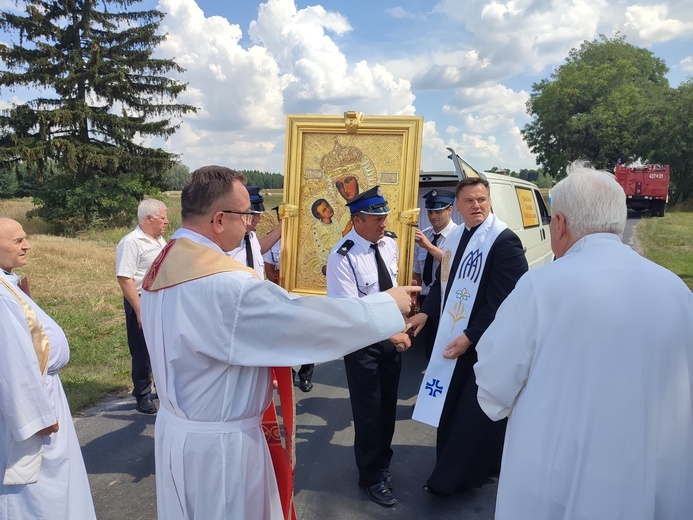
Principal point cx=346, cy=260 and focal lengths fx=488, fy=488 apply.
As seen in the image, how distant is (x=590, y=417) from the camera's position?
62.3 inches

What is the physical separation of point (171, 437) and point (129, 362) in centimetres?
480

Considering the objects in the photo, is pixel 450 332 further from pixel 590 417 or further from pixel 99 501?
pixel 99 501

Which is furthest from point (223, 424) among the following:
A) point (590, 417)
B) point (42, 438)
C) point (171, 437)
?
point (590, 417)

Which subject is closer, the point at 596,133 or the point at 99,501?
the point at 99,501

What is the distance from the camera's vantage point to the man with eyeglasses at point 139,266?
14.8 ft

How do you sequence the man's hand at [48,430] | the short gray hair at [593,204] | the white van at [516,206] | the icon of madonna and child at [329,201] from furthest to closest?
the white van at [516,206]
the icon of madonna and child at [329,201]
the man's hand at [48,430]
the short gray hair at [593,204]

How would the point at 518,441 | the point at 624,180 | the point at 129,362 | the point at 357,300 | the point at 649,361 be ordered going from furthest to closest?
the point at 624,180 < the point at 129,362 < the point at 357,300 < the point at 518,441 < the point at 649,361

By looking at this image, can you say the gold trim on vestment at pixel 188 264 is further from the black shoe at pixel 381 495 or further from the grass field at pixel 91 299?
the grass field at pixel 91 299

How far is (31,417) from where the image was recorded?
214 cm

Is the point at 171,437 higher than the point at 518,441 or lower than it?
lower

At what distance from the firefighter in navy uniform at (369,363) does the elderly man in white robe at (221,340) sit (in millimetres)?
1457

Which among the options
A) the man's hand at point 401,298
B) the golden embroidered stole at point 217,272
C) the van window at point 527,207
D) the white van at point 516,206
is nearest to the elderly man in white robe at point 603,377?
the man's hand at point 401,298

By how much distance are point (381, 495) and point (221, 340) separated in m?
2.23

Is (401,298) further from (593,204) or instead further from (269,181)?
(269,181)
